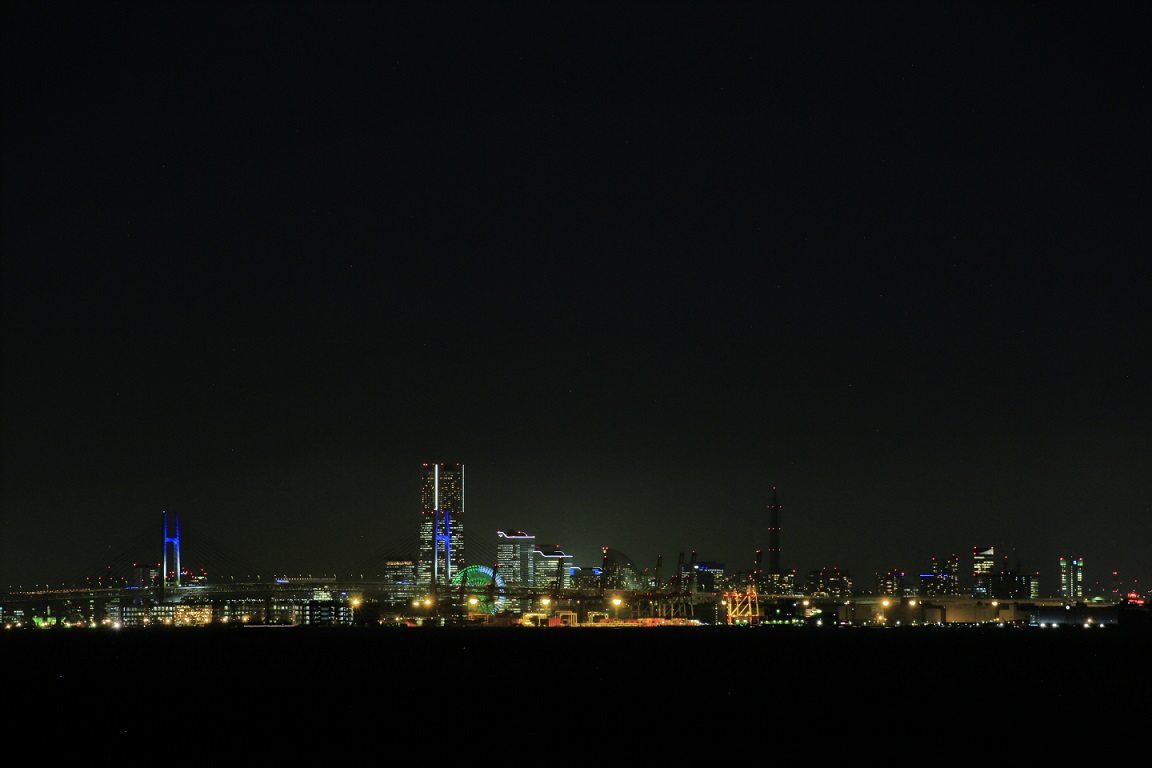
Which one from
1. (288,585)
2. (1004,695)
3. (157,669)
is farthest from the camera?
(288,585)

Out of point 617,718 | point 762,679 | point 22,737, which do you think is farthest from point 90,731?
point 762,679

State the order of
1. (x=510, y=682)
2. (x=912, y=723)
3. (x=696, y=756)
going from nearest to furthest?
(x=696, y=756), (x=912, y=723), (x=510, y=682)

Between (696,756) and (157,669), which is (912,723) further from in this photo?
(157,669)

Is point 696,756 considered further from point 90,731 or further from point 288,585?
point 288,585

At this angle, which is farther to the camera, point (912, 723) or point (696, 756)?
point (912, 723)

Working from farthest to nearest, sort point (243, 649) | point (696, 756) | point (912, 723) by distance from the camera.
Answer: point (243, 649), point (912, 723), point (696, 756)

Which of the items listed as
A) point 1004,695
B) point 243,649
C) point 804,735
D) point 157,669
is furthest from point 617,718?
point 243,649
